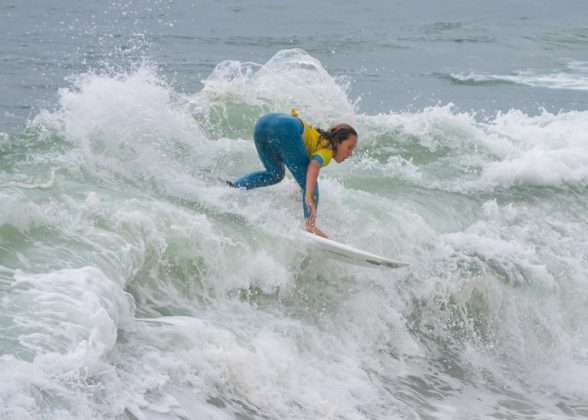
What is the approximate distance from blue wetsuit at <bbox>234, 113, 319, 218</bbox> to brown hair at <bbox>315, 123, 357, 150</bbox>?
0.80 ft

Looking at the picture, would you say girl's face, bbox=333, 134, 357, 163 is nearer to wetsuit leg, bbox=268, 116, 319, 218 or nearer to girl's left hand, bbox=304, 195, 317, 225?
wetsuit leg, bbox=268, 116, 319, 218

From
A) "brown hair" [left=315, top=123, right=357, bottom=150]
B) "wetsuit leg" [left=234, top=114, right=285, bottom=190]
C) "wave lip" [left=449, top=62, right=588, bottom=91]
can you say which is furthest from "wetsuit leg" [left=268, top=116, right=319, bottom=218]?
"wave lip" [left=449, top=62, right=588, bottom=91]

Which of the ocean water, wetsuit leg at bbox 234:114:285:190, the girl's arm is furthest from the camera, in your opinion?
wetsuit leg at bbox 234:114:285:190

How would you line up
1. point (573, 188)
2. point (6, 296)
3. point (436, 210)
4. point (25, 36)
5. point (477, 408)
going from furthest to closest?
point (25, 36)
point (573, 188)
point (436, 210)
point (477, 408)
point (6, 296)

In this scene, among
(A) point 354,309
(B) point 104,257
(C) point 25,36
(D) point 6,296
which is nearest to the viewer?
(D) point 6,296

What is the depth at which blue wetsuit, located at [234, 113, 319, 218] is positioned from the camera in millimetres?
7953

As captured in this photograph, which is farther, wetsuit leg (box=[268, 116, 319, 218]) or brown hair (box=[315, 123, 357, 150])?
wetsuit leg (box=[268, 116, 319, 218])

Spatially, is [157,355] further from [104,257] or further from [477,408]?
[477,408]

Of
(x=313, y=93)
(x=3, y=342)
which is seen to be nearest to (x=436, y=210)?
(x=313, y=93)

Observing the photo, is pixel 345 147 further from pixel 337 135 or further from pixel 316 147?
pixel 316 147

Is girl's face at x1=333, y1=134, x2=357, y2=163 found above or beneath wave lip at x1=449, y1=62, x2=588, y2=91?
above

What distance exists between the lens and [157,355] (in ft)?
18.1

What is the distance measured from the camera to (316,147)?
26.0 feet

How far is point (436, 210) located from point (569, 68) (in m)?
13.0
